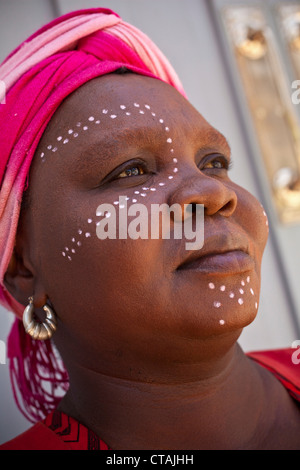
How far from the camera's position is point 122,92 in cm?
111

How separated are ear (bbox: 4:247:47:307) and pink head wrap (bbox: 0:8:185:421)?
0.09 ft

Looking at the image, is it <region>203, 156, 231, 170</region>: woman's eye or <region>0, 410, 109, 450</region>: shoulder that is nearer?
<region>0, 410, 109, 450</region>: shoulder

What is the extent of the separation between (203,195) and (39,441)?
0.66 meters

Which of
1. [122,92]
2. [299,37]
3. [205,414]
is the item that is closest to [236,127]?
[299,37]

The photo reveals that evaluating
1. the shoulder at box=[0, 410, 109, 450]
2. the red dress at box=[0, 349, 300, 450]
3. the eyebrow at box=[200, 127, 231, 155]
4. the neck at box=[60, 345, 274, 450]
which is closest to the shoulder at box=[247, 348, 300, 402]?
the red dress at box=[0, 349, 300, 450]

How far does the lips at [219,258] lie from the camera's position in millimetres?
956

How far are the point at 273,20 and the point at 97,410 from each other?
1.82m

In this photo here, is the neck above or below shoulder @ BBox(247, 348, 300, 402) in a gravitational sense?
above

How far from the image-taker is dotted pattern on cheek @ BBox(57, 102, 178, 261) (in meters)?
1.00

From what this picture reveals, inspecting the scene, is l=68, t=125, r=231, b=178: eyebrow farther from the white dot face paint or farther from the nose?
the white dot face paint

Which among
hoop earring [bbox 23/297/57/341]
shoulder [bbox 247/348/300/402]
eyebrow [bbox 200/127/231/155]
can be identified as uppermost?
eyebrow [bbox 200/127/231/155]

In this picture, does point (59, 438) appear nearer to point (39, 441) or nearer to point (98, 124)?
point (39, 441)

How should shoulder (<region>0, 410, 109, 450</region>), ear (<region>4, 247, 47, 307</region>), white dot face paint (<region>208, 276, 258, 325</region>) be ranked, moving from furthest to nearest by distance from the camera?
1. ear (<region>4, 247, 47, 307</region>)
2. shoulder (<region>0, 410, 109, 450</region>)
3. white dot face paint (<region>208, 276, 258, 325</region>)

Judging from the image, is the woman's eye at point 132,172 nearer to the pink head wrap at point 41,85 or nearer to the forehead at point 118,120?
the forehead at point 118,120
